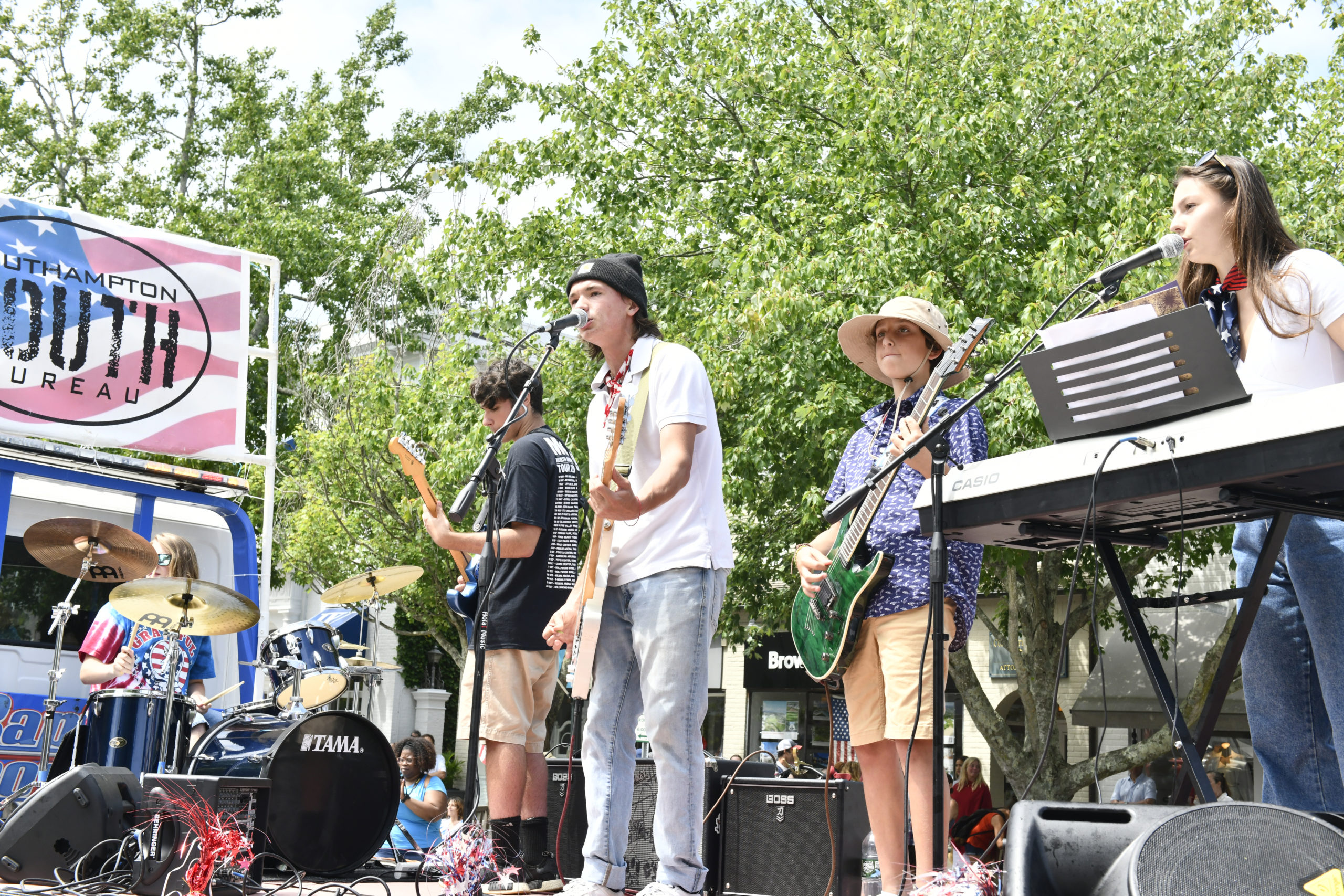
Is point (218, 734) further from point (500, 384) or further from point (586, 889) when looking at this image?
point (586, 889)

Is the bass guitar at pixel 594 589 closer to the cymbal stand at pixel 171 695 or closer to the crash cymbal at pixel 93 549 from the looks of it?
the cymbal stand at pixel 171 695

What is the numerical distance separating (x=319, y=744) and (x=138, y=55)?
23.3 m

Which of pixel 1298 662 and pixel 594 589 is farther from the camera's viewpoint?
pixel 594 589

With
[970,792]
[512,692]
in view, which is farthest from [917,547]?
[970,792]

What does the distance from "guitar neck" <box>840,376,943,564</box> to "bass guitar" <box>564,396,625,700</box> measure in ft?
2.41

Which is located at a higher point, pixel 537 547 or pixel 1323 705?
pixel 537 547

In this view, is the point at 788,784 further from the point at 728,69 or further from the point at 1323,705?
the point at 728,69

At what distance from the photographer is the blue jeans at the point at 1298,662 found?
251 centimetres

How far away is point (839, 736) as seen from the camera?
47.9 feet

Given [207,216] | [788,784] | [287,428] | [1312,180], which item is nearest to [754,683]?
[287,428]

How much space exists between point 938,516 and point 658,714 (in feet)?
3.43

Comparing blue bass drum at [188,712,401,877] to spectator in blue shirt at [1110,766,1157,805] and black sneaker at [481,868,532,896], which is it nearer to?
black sneaker at [481,868,532,896]

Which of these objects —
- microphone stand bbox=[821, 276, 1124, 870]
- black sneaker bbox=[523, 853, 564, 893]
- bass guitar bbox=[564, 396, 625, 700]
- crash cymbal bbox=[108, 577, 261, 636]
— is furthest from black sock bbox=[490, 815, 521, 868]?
crash cymbal bbox=[108, 577, 261, 636]

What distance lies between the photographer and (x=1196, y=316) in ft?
7.47
